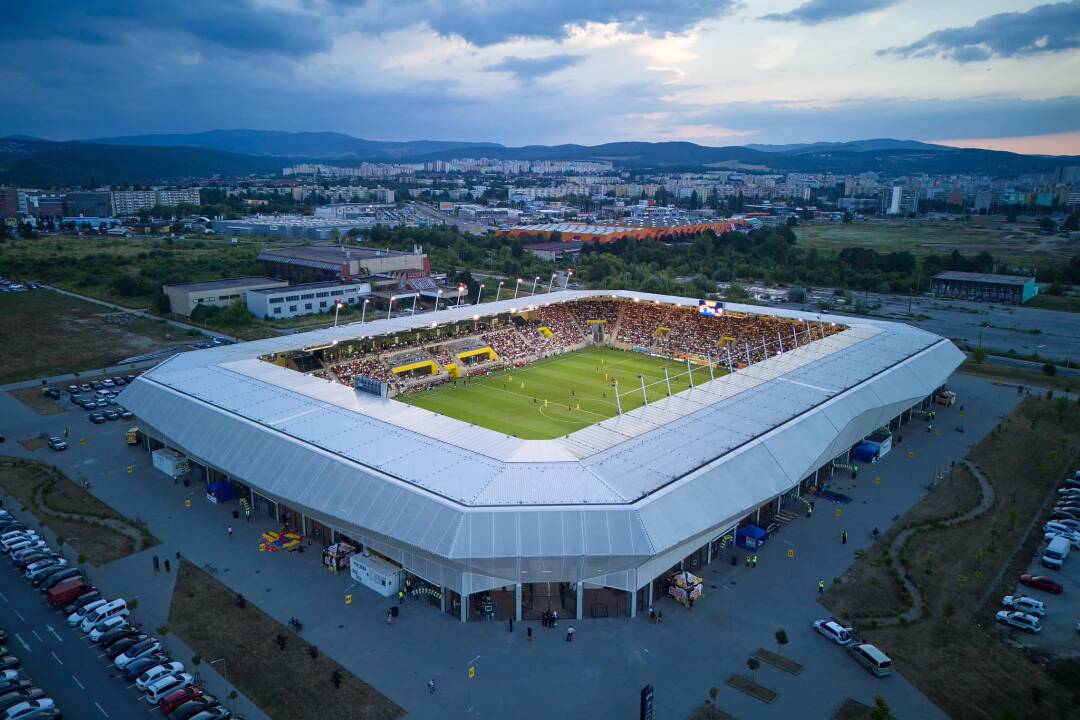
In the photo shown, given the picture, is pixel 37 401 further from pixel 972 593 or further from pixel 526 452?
pixel 972 593

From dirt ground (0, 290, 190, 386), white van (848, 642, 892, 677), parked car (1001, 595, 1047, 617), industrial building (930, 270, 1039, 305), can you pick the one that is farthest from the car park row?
industrial building (930, 270, 1039, 305)

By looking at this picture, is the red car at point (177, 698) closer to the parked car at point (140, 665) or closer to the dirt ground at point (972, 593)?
the parked car at point (140, 665)

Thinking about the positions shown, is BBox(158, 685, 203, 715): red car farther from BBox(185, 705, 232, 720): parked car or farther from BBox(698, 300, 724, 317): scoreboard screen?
BBox(698, 300, 724, 317): scoreboard screen

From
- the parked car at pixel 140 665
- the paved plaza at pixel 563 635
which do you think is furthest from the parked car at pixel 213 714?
the parked car at pixel 140 665

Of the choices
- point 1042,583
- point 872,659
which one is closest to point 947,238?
point 1042,583

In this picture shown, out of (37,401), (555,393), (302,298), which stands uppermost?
(302,298)

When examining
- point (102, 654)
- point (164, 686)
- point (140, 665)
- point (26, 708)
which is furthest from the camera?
point (102, 654)
